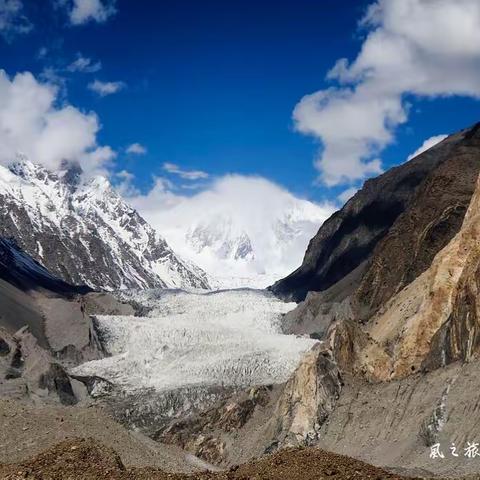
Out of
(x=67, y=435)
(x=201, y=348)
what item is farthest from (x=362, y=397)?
(x=201, y=348)

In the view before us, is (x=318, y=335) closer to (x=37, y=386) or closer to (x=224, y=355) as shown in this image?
(x=224, y=355)

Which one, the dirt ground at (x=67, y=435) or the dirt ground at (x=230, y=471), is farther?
the dirt ground at (x=67, y=435)

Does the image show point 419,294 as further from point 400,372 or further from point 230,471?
point 230,471

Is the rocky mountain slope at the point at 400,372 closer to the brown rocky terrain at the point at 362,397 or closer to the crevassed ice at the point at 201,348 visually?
the brown rocky terrain at the point at 362,397

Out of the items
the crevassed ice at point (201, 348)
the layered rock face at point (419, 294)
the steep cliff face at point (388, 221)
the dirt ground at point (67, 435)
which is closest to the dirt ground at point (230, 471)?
the dirt ground at point (67, 435)

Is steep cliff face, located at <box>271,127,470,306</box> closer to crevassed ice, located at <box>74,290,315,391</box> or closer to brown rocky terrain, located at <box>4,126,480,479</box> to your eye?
brown rocky terrain, located at <box>4,126,480,479</box>

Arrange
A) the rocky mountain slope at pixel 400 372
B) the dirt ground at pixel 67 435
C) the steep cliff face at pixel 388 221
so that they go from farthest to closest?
the steep cliff face at pixel 388 221
the rocky mountain slope at pixel 400 372
the dirt ground at pixel 67 435
